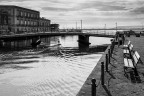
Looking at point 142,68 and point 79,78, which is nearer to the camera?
point 142,68

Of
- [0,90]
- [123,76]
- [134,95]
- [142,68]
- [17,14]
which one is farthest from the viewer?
[17,14]

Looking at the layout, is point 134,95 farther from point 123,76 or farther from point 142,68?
point 142,68

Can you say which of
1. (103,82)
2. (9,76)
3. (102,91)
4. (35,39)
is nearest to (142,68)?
(103,82)

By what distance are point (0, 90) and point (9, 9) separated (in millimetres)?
71178

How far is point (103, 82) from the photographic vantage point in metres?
9.87

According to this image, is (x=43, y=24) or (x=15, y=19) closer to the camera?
(x=15, y=19)

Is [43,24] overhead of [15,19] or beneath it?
overhead

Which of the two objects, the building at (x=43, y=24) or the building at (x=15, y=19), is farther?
the building at (x=43, y=24)

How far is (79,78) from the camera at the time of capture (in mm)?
19078

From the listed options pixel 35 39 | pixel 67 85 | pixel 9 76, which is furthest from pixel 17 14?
pixel 67 85

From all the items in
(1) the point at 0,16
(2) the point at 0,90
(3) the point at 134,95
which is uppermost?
(1) the point at 0,16

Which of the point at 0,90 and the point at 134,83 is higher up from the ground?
the point at 134,83

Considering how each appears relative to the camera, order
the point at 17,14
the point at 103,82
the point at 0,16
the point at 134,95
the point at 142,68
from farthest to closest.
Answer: the point at 17,14 < the point at 0,16 < the point at 142,68 < the point at 103,82 < the point at 134,95

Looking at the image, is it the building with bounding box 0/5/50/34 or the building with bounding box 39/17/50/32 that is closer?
the building with bounding box 0/5/50/34
